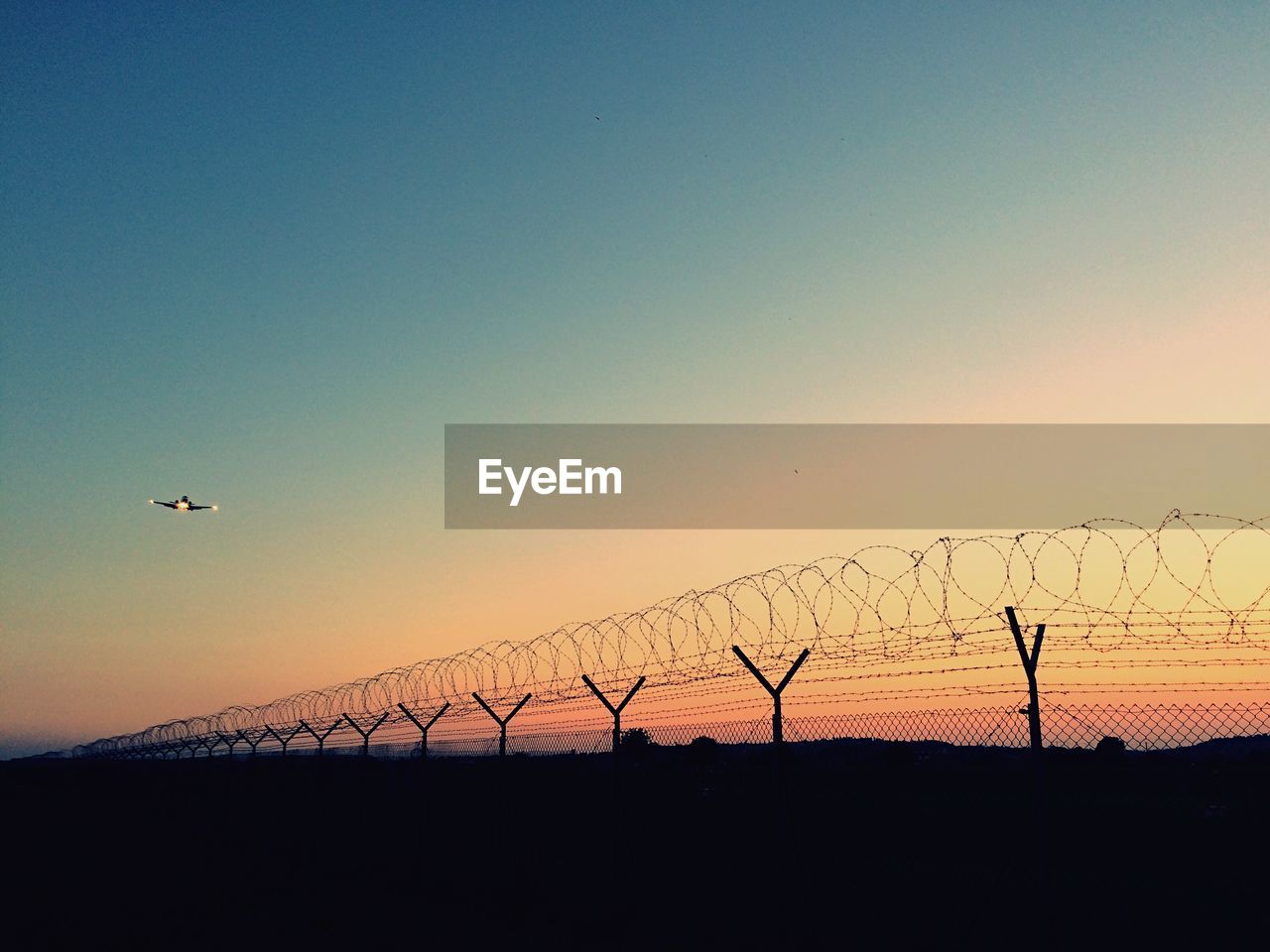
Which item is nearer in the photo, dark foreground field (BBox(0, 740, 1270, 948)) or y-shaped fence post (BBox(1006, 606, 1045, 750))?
y-shaped fence post (BBox(1006, 606, 1045, 750))

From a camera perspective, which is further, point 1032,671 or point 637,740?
point 637,740

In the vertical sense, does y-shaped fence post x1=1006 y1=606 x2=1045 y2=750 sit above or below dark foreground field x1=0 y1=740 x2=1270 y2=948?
above

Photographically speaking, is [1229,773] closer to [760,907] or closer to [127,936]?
[760,907]

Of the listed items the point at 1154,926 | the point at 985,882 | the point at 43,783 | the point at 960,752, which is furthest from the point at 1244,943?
the point at 43,783

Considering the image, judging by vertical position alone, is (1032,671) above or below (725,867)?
above
